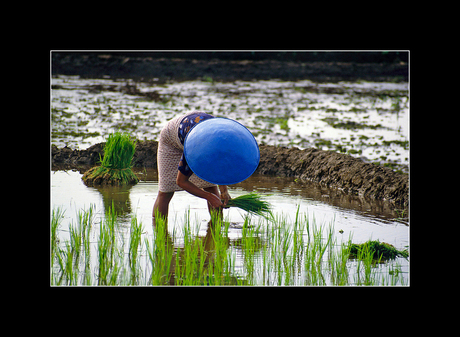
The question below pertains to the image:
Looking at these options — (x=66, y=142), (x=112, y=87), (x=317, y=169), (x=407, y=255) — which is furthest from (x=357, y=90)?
(x=407, y=255)

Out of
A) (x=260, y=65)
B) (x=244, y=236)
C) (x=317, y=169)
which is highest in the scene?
(x=260, y=65)

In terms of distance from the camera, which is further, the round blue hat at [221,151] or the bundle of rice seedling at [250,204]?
the bundle of rice seedling at [250,204]

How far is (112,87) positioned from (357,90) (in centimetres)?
594

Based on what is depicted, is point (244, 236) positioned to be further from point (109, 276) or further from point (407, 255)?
point (407, 255)

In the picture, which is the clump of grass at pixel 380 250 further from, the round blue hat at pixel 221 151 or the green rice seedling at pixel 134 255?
the green rice seedling at pixel 134 255

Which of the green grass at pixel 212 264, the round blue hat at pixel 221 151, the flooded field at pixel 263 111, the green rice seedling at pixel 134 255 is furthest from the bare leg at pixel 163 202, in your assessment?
the flooded field at pixel 263 111

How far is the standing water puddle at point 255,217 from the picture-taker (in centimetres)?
337

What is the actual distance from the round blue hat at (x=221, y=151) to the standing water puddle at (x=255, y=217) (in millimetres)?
686

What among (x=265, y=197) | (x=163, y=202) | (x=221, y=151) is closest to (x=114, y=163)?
(x=163, y=202)

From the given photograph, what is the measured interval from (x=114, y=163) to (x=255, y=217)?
1775 millimetres

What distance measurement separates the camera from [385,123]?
25.5 ft

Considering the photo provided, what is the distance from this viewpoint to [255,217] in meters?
3.80

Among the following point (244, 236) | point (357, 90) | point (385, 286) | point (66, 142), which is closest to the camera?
point (385, 286)

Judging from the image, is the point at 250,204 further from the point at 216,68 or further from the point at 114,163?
the point at 216,68
